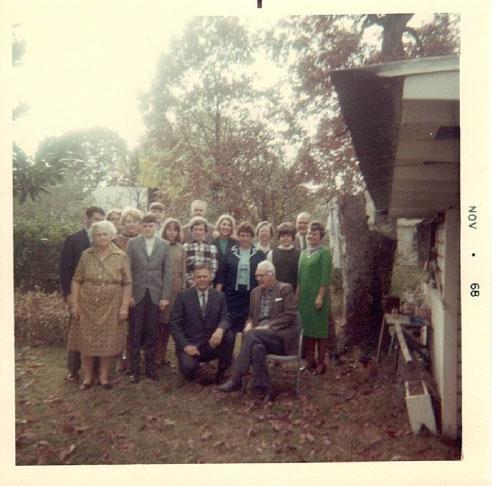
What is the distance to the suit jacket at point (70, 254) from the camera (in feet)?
9.91

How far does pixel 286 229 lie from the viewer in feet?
9.96

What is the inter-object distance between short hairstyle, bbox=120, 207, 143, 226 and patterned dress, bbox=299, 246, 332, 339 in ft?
2.91

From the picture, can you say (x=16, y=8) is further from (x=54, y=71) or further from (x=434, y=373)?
(x=434, y=373)

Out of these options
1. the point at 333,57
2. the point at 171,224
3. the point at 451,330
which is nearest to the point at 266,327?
the point at 171,224

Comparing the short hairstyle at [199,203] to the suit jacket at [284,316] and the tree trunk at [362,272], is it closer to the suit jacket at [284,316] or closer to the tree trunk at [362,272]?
the suit jacket at [284,316]

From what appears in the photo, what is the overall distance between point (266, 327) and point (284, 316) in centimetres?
11

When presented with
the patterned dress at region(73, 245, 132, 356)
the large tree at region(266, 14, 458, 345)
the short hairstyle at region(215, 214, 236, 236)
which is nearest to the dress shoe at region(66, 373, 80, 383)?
the patterned dress at region(73, 245, 132, 356)

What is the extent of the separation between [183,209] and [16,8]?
4.42 feet

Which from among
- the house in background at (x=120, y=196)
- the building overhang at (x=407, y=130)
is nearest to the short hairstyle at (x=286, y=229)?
the building overhang at (x=407, y=130)

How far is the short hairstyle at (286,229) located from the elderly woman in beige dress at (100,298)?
0.83 m

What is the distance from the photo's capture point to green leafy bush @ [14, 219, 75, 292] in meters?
3.01

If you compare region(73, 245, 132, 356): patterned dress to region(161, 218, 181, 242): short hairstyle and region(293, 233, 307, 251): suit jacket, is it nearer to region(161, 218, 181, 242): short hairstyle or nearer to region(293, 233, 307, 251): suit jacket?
region(161, 218, 181, 242): short hairstyle

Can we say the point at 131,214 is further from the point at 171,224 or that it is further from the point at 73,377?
the point at 73,377

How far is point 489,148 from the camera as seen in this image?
3.01 meters
